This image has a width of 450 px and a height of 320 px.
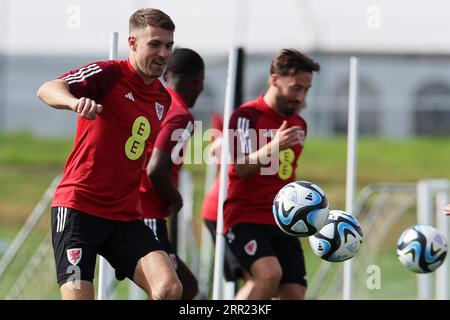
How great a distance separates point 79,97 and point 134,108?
0.48m

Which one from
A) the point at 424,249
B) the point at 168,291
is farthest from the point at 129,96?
the point at 424,249

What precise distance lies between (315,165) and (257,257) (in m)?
18.0

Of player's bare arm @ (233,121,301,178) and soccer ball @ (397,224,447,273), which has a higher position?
player's bare arm @ (233,121,301,178)

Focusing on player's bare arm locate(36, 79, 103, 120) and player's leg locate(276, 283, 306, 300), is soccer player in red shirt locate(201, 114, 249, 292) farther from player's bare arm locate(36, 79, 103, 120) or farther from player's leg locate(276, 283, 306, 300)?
player's bare arm locate(36, 79, 103, 120)

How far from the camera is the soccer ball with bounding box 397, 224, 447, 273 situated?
8.13 m

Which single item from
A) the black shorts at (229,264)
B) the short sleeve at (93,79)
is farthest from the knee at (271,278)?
the short sleeve at (93,79)

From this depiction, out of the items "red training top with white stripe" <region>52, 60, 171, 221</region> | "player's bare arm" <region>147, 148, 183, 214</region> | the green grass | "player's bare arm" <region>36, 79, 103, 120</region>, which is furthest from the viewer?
the green grass

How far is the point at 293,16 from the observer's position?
26891 mm

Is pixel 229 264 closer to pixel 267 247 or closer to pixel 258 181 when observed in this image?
pixel 267 247

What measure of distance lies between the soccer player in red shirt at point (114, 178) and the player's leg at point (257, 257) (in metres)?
1.63

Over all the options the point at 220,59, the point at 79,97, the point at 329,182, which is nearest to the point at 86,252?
the point at 79,97

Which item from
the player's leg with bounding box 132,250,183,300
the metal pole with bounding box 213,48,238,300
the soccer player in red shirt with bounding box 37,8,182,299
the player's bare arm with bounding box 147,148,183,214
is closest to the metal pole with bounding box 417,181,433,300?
the metal pole with bounding box 213,48,238,300

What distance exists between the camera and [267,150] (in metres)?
7.82

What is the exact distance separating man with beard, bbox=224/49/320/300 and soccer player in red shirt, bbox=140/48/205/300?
17.3 inches
